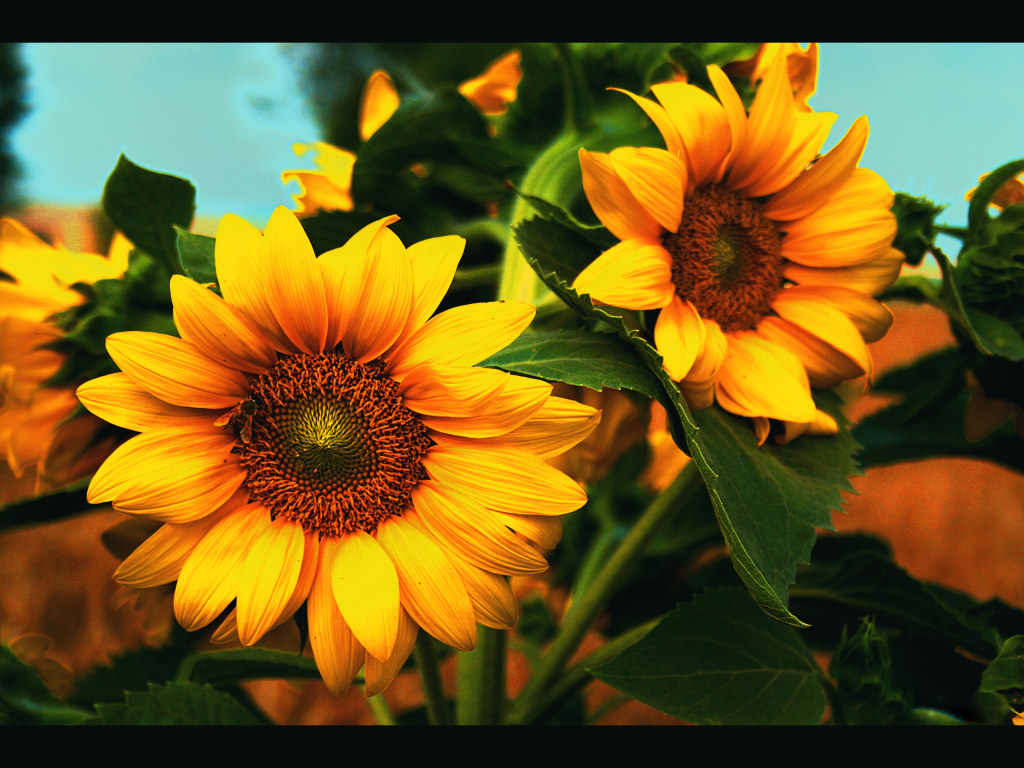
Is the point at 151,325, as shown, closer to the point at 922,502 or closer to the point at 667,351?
the point at 667,351

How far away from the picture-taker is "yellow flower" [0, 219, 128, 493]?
37 cm

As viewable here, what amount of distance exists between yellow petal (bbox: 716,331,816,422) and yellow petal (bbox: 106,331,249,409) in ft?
0.59

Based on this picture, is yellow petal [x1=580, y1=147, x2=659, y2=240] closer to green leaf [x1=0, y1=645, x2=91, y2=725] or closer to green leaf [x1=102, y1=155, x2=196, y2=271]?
green leaf [x1=102, y1=155, x2=196, y2=271]

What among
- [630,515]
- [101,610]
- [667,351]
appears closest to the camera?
[667,351]

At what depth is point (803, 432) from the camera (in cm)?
33

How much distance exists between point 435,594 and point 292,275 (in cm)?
11

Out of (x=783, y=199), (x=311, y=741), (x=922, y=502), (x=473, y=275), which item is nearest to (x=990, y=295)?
(x=783, y=199)

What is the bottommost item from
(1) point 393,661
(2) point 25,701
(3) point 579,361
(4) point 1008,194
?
(2) point 25,701

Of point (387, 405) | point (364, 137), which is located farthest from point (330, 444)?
point (364, 137)

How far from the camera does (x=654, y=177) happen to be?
289 mm

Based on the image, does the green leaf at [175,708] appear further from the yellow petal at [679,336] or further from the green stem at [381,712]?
the yellow petal at [679,336]

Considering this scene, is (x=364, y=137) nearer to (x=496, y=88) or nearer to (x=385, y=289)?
(x=496, y=88)

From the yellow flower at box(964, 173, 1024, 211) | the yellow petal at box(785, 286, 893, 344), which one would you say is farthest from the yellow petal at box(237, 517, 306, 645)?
the yellow flower at box(964, 173, 1024, 211)
